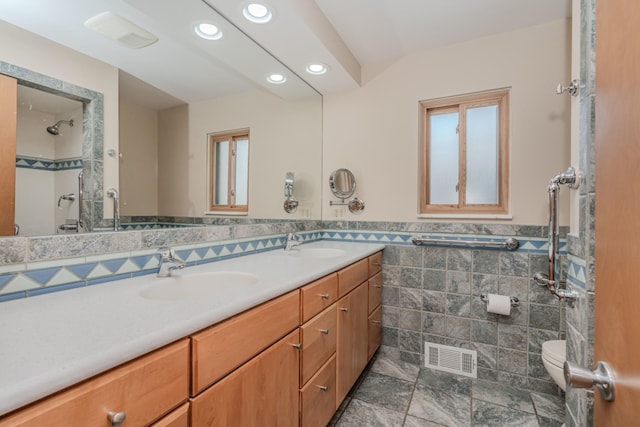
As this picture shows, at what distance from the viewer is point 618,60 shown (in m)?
0.48

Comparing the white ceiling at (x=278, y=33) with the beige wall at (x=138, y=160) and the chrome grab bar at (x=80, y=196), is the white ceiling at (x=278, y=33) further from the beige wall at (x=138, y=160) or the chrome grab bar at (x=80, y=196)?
the chrome grab bar at (x=80, y=196)

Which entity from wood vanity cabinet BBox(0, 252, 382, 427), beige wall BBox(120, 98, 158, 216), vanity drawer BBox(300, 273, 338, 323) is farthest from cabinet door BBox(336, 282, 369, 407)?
beige wall BBox(120, 98, 158, 216)

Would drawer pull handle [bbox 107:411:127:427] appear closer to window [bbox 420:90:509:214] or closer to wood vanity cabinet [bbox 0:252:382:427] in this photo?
wood vanity cabinet [bbox 0:252:382:427]

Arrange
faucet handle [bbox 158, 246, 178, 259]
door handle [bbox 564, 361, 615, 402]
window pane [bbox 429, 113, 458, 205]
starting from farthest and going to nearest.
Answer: window pane [bbox 429, 113, 458, 205]
faucet handle [bbox 158, 246, 178, 259]
door handle [bbox 564, 361, 615, 402]

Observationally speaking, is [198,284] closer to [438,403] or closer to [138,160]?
[138,160]

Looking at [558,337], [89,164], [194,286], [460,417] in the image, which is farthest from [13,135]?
[558,337]

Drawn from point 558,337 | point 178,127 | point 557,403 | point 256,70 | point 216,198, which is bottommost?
point 557,403

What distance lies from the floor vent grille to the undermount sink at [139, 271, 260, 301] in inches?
62.2

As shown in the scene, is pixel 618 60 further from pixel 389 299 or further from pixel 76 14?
pixel 389 299

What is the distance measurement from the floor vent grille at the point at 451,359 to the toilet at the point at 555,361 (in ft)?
1.79

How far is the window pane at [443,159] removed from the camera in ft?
7.34

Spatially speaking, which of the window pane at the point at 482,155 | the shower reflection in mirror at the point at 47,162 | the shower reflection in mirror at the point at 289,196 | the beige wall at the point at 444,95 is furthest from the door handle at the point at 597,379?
the shower reflection in mirror at the point at 289,196

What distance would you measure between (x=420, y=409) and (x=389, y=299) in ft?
2.50

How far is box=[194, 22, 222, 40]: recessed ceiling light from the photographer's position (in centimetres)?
157
